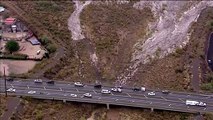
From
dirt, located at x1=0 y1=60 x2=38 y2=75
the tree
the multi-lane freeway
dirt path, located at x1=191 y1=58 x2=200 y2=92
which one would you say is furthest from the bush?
dirt path, located at x1=191 y1=58 x2=200 y2=92

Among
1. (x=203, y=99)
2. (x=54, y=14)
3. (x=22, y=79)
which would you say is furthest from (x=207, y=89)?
(x=54, y=14)

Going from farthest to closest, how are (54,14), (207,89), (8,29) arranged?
(54,14) → (8,29) → (207,89)

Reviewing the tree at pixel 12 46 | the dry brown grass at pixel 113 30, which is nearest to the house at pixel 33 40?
the tree at pixel 12 46

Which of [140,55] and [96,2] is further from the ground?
[96,2]

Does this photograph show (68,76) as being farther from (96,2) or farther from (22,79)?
(96,2)

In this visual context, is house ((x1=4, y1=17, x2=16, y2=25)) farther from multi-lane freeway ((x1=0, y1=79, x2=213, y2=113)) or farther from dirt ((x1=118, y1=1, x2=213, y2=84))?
dirt ((x1=118, y1=1, x2=213, y2=84))

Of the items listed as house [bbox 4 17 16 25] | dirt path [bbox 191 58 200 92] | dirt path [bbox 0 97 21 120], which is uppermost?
house [bbox 4 17 16 25]
